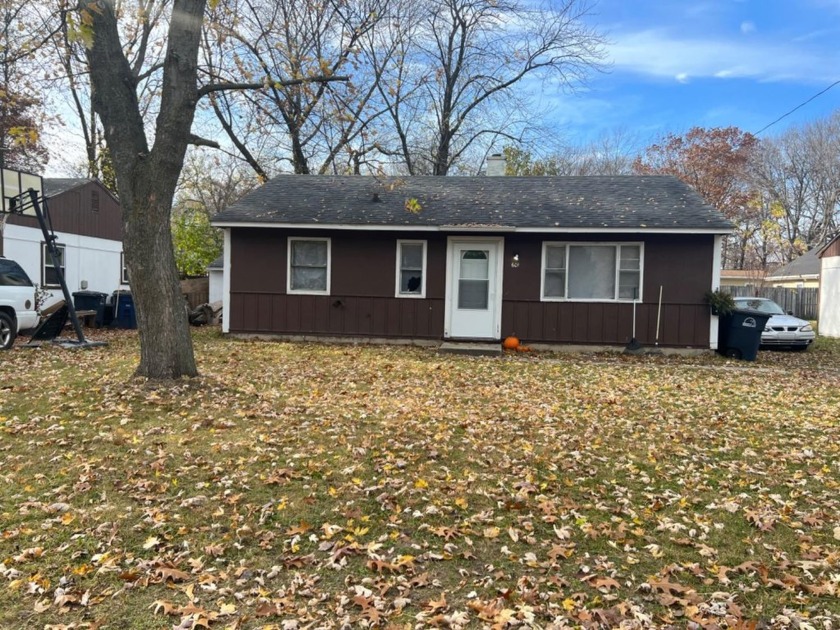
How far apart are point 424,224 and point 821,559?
1028 centimetres

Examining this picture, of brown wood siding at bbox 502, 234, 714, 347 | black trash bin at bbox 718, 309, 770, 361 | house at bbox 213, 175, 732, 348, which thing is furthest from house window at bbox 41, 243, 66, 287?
black trash bin at bbox 718, 309, 770, 361

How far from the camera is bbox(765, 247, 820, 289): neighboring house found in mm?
28250

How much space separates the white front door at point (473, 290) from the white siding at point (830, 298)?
13.4 meters

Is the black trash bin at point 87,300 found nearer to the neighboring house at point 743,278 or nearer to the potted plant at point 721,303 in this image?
the potted plant at point 721,303

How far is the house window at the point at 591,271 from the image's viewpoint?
12.8 metres

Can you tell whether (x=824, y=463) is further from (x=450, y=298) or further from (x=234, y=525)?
(x=450, y=298)

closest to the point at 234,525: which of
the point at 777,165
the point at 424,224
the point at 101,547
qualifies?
the point at 101,547

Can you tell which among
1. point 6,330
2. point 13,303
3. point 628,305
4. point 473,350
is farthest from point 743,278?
point 6,330

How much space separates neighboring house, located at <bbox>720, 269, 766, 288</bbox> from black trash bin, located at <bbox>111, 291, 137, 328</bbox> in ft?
88.6

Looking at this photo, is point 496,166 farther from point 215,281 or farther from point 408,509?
point 408,509

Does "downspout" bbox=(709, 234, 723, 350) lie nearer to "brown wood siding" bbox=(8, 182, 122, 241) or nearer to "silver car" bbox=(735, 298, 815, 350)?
"silver car" bbox=(735, 298, 815, 350)

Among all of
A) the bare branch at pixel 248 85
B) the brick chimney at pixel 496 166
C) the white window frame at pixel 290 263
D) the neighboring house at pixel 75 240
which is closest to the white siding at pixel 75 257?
the neighboring house at pixel 75 240

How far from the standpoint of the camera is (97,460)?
4.79 meters

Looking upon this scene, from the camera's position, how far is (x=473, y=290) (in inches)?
524
